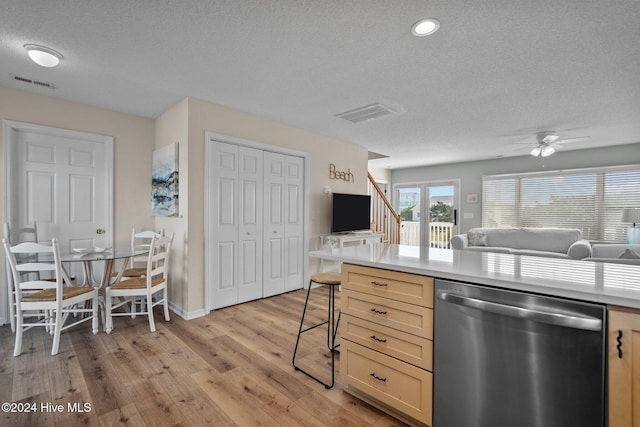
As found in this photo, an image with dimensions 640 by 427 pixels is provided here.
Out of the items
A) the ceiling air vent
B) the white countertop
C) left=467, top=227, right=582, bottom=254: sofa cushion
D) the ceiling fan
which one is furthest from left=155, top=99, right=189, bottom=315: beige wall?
left=467, top=227, right=582, bottom=254: sofa cushion

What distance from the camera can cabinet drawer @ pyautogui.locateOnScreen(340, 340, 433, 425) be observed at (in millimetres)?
1558

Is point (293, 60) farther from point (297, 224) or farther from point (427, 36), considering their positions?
point (297, 224)

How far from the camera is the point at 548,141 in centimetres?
466

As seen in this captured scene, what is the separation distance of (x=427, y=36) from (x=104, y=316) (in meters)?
3.94

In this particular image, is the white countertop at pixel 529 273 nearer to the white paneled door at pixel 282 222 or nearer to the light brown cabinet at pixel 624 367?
the light brown cabinet at pixel 624 367

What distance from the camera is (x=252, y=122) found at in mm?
3855

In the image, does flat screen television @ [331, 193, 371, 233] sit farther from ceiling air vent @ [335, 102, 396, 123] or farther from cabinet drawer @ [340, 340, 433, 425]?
cabinet drawer @ [340, 340, 433, 425]

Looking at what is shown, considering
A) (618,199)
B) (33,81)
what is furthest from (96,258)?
(618,199)

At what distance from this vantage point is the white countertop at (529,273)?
1123mm

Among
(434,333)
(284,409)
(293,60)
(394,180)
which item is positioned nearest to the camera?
(434,333)

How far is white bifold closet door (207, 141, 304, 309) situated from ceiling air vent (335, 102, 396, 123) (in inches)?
41.7

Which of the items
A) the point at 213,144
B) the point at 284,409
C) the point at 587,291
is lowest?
the point at 284,409

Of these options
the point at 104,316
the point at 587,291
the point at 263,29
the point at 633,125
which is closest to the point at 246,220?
the point at 104,316

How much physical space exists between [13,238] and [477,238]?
276 inches
